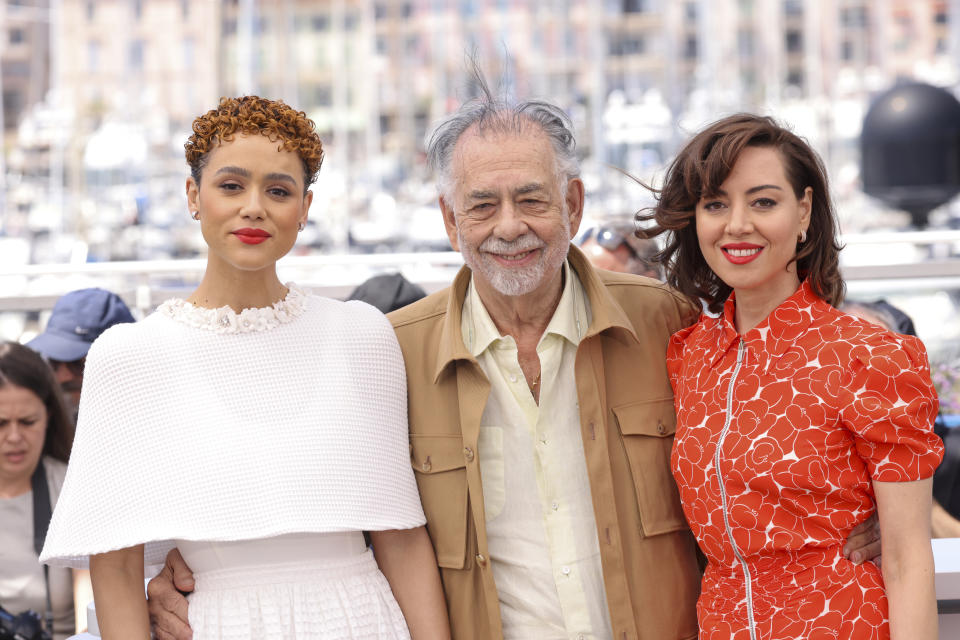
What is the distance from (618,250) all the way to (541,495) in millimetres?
2188

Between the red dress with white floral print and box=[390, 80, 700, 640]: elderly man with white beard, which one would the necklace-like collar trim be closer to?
box=[390, 80, 700, 640]: elderly man with white beard

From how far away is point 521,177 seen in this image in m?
2.58

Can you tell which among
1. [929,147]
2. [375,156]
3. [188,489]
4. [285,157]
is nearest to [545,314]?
[285,157]

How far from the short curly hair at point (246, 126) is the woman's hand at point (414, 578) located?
31.7 inches

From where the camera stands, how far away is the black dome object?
43.8 ft

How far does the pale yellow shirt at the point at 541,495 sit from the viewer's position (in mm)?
2533

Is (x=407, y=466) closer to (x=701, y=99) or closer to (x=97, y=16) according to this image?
(x=701, y=99)

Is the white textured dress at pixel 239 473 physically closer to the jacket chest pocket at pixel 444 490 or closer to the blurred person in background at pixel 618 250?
the jacket chest pocket at pixel 444 490

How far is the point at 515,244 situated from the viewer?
257 cm

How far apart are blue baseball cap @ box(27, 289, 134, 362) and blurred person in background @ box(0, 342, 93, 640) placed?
1.68ft

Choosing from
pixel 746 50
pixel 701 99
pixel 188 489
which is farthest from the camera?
pixel 746 50

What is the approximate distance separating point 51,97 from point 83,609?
31232 mm

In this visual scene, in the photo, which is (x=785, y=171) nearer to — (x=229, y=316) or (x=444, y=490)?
(x=444, y=490)

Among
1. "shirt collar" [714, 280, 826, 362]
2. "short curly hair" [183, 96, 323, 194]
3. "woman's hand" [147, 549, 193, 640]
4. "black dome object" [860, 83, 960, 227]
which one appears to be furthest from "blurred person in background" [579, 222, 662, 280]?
"black dome object" [860, 83, 960, 227]
